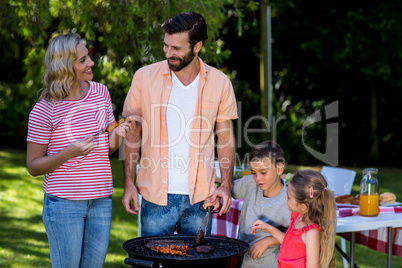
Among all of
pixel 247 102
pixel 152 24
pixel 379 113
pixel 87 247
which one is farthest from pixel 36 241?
pixel 379 113

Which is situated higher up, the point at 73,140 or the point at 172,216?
the point at 73,140

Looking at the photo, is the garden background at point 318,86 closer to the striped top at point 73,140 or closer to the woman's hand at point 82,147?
the striped top at point 73,140

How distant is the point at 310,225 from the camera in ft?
9.22

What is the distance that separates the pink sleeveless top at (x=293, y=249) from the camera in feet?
9.27

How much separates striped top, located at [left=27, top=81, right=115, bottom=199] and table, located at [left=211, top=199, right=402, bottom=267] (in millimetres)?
1406

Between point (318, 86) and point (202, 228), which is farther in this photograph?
point (318, 86)

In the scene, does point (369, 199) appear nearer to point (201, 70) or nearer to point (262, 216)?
point (262, 216)

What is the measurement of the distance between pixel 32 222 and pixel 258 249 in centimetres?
451

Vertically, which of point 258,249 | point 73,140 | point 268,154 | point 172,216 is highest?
point 73,140

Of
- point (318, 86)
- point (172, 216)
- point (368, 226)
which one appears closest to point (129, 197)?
point (172, 216)

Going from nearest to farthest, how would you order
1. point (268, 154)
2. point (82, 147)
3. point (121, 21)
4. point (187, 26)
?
point (82, 147), point (187, 26), point (268, 154), point (121, 21)

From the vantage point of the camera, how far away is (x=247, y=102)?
1086cm

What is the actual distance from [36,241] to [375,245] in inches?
143

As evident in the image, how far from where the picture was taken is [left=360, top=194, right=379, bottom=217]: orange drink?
3.38m
